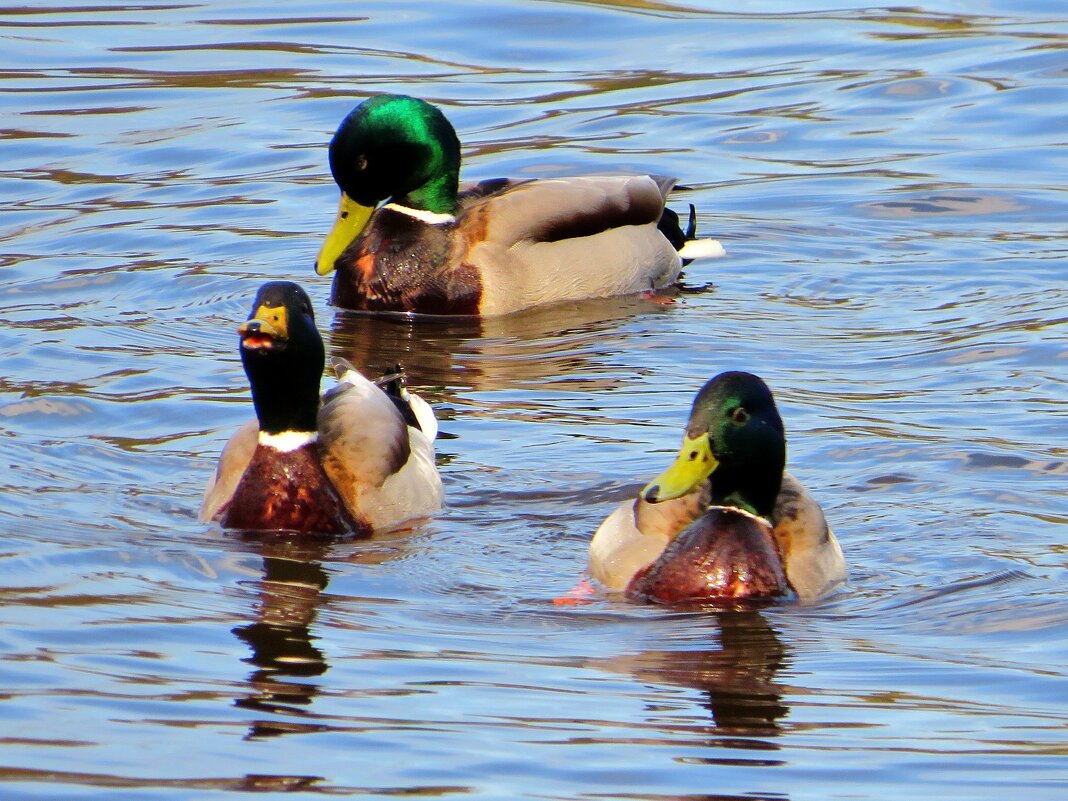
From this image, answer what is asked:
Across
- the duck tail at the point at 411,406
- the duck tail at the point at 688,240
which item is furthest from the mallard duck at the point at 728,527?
the duck tail at the point at 688,240

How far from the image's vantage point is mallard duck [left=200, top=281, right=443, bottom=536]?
830 cm

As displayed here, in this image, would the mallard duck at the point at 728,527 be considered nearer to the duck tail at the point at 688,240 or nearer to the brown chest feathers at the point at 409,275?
the brown chest feathers at the point at 409,275

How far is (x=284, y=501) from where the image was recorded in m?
8.40

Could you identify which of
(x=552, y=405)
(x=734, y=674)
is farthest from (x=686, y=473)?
→ (x=552, y=405)

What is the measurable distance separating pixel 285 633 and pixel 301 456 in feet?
5.02

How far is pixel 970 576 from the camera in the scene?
304 inches

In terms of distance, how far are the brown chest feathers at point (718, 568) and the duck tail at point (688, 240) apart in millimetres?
5828

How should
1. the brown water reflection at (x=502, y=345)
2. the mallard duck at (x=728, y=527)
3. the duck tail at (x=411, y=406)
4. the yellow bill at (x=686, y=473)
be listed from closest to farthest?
the yellow bill at (x=686, y=473) → the mallard duck at (x=728, y=527) → the duck tail at (x=411, y=406) → the brown water reflection at (x=502, y=345)

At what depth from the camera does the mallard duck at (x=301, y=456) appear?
27.2 feet

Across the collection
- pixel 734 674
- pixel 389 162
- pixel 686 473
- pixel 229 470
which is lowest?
pixel 734 674

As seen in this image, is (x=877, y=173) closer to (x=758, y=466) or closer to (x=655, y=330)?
(x=655, y=330)

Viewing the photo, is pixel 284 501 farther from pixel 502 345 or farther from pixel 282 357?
pixel 502 345

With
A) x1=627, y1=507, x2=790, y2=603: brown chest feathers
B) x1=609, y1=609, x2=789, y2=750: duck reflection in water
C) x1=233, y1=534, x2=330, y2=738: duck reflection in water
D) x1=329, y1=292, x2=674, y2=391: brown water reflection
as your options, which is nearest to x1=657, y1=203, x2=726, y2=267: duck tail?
x1=329, y1=292, x2=674, y2=391: brown water reflection

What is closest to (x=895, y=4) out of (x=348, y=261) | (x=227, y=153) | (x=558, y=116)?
(x=558, y=116)
